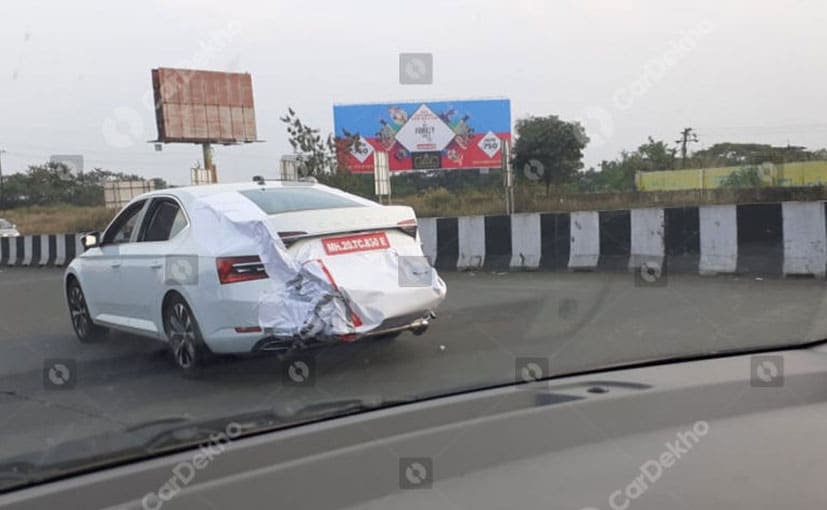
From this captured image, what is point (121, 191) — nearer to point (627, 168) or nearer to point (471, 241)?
point (471, 241)

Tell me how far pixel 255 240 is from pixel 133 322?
1.21 m

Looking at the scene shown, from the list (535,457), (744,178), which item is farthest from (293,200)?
(744,178)

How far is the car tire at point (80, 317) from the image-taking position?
584 centimetres

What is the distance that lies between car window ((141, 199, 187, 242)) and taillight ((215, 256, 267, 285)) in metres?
Answer: 0.64

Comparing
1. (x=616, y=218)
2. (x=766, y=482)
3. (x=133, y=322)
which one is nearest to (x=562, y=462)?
(x=766, y=482)

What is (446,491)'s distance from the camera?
2869 millimetres

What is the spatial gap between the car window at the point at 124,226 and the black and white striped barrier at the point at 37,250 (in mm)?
2842

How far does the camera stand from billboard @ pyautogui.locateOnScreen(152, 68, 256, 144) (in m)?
4.84

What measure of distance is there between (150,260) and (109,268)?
591 mm

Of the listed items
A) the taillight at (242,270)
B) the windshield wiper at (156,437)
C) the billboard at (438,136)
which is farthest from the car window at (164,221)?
the billboard at (438,136)

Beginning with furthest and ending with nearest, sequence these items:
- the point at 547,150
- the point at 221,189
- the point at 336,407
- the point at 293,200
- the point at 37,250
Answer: the point at 547,150, the point at 37,250, the point at 221,189, the point at 293,200, the point at 336,407

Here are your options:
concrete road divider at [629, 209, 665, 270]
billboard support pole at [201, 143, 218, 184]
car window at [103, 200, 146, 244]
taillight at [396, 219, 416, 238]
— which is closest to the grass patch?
car window at [103, 200, 146, 244]

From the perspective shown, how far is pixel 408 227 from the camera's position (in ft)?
17.7

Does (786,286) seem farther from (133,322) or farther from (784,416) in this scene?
(133,322)
